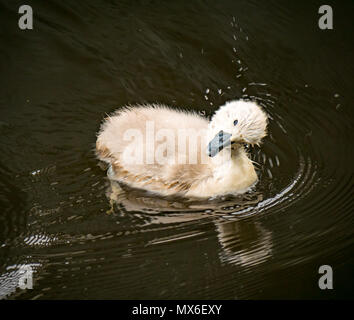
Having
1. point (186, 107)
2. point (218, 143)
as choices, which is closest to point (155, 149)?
point (218, 143)

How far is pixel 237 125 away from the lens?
12.0 ft

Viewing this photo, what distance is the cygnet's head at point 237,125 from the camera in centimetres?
362

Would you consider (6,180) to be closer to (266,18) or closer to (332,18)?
(266,18)

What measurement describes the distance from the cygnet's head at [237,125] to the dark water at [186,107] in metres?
0.43

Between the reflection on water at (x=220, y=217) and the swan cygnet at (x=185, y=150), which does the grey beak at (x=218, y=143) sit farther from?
the reflection on water at (x=220, y=217)

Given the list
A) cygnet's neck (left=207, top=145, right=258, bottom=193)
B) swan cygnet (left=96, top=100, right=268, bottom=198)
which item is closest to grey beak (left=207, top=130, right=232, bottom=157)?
swan cygnet (left=96, top=100, right=268, bottom=198)

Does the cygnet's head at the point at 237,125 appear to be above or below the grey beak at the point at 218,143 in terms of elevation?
above

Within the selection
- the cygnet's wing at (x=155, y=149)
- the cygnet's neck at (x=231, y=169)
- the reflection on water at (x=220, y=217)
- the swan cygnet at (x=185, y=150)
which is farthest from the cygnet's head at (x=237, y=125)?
the reflection on water at (x=220, y=217)

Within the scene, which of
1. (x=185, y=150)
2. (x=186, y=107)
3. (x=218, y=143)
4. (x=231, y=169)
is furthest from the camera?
(x=186, y=107)

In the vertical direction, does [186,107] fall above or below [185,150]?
above

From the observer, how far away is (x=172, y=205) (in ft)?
12.6

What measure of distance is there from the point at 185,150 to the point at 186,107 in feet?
3.13

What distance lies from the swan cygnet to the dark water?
0.37 feet

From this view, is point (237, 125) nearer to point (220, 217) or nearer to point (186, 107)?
point (220, 217)
